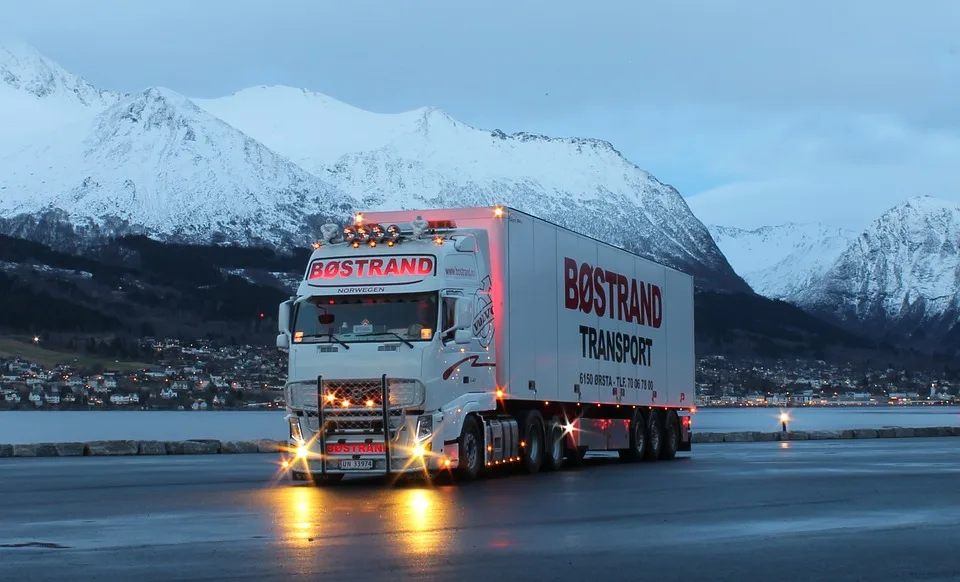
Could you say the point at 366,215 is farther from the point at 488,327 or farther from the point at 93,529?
the point at 93,529

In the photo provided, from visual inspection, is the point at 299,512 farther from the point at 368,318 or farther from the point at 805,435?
the point at 805,435

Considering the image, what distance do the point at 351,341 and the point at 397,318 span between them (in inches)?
34.1

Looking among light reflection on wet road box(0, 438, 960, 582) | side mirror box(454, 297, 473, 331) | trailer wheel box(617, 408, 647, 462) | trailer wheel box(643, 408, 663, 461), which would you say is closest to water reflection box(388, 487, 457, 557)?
light reflection on wet road box(0, 438, 960, 582)

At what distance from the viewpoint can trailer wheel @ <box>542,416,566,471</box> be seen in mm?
31438

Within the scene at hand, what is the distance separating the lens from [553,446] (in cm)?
3159

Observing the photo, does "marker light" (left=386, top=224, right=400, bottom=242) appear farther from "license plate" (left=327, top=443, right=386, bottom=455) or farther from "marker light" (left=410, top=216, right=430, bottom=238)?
"license plate" (left=327, top=443, right=386, bottom=455)

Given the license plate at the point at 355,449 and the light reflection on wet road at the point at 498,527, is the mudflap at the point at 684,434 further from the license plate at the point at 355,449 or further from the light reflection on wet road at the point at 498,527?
the license plate at the point at 355,449

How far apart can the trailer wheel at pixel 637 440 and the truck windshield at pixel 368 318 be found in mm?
10974

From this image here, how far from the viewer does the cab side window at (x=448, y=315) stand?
26.4 meters

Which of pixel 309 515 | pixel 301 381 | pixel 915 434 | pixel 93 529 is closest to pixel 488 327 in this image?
pixel 301 381

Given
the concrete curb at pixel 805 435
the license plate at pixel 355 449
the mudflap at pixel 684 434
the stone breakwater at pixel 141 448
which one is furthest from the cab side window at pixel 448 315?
the concrete curb at pixel 805 435

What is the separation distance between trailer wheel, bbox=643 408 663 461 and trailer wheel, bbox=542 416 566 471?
18.4 ft

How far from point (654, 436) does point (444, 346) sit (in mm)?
12421

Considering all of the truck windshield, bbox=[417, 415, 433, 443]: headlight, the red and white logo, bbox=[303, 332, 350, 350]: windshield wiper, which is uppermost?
the red and white logo
